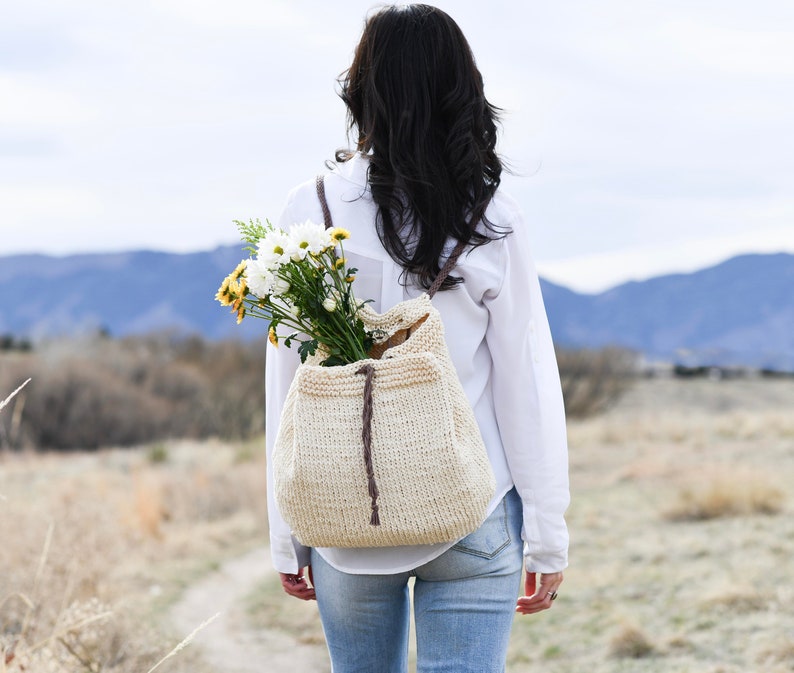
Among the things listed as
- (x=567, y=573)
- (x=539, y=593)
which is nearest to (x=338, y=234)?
(x=539, y=593)

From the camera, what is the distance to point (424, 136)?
67.0 inches

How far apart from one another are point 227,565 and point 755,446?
1057cm

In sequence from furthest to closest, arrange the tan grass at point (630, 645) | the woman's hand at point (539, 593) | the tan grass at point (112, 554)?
the tan grass at point (630, 645)
the tan grass at point (112, 554)
the woman's hand at point (539, 593)

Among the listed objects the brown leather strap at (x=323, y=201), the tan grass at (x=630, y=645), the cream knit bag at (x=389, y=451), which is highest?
the brown leather strap at (x=323, y=201)

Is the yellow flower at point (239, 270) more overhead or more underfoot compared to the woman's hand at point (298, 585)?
more overhead

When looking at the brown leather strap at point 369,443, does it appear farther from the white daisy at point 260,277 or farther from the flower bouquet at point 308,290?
the white daisy at point 260,277

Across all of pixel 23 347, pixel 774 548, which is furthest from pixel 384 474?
pixel 23 347

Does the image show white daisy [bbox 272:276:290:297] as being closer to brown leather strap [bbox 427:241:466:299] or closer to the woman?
the woman

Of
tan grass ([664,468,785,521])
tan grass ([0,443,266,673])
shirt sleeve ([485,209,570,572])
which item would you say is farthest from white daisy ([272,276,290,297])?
tan grass ([664,468,785,521])

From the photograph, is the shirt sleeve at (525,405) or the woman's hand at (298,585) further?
the woman's hand at (298,585)

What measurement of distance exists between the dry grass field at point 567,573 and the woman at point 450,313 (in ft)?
3.12

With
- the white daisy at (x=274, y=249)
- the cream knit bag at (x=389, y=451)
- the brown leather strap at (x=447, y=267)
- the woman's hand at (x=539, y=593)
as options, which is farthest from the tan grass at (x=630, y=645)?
the white daisy at (x=274, y=249)

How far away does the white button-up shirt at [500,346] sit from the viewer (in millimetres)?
1692

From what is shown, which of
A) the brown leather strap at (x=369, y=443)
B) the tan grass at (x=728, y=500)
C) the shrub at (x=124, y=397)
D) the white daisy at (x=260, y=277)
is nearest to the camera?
the brown leather strap at (x=369, y=443)
